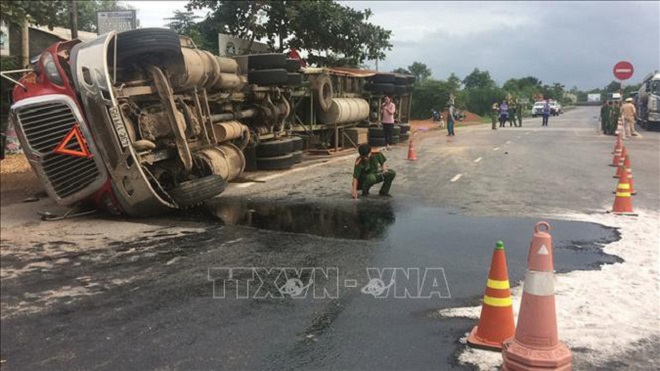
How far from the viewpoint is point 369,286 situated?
5070 millimetres

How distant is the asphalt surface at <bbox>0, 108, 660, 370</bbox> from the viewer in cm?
383

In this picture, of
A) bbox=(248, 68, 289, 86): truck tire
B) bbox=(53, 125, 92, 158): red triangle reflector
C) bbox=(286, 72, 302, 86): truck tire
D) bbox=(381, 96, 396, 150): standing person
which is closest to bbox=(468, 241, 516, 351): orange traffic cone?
bbox=(53, 125, 92, 158): red triangle reflector

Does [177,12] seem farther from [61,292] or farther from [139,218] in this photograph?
[61,292]

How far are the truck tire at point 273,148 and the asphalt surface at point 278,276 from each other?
2.78m

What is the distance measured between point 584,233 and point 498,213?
1.40 meters

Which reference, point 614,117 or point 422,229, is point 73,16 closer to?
point 422,229

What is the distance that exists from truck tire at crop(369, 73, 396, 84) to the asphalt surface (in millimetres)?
10671

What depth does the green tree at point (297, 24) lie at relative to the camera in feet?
70.6

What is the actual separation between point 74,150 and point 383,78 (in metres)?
14.6

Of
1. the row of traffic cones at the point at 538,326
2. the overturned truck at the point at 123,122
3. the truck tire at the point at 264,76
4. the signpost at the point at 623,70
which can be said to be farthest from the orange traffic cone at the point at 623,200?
the signpost at the point at 623,70

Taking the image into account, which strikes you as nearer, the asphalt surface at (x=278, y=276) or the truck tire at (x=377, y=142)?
the asphalt surface at (x=278, y=276)

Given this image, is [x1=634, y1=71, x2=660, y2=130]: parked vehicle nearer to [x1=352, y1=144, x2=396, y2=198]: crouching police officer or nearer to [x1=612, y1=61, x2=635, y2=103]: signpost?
[x1=612, y1=61, x2=635, y2=103]: signpost

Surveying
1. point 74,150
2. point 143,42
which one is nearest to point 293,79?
point 143,42

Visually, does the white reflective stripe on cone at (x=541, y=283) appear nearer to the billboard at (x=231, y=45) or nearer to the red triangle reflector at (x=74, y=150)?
the red triangle reflector at (x=74, y=150)
